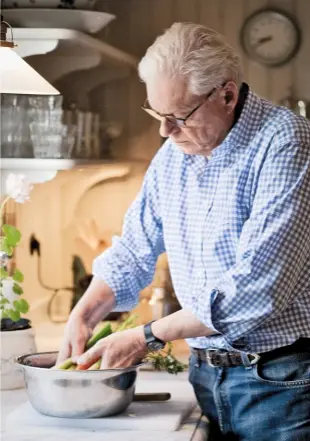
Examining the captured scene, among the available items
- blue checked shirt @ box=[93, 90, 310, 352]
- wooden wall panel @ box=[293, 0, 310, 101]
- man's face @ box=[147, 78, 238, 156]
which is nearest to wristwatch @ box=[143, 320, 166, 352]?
blue checked shirt @ box=[93, 90, 310, 352]

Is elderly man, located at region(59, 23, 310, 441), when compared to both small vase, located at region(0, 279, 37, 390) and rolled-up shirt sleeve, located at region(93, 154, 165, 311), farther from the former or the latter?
small vase, located at region(0, 279, 37, 390)

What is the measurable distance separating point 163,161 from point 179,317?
405mm

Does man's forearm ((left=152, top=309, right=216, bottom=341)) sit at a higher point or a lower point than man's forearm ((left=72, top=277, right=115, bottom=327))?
higher

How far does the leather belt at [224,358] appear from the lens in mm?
1843

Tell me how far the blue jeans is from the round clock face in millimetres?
908

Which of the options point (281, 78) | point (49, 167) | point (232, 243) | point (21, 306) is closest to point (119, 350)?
point (232, 243)

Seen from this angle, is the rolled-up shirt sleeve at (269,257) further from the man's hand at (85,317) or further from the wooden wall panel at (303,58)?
the wooden wall panel at (303,58)

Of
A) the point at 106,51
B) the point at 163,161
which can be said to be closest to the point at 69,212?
the point at 106,51

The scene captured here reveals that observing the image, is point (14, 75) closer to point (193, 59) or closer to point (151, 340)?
point (193, 59)

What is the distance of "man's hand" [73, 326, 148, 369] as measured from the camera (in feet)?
6.06

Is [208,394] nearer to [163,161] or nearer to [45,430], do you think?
[45,430]

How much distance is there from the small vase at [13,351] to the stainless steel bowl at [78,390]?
0.91ft

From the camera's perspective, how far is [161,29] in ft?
8.26

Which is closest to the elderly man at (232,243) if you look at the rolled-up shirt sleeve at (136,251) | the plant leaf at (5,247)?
the rolled-up shirt sleeve at (136,251)
